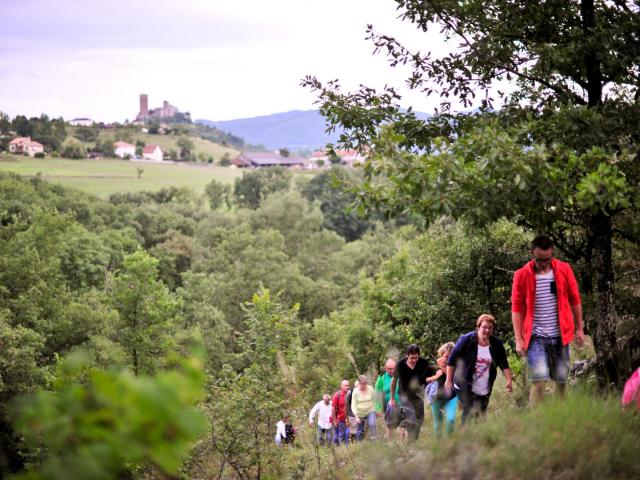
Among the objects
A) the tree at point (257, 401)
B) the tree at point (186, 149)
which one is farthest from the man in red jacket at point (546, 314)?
the tree at point (186, 149)

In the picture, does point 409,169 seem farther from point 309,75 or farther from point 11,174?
point 11,174

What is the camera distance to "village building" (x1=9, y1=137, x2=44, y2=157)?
118688 millimetres

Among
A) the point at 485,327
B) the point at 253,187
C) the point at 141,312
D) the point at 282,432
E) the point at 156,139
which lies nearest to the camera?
the point at 485,327

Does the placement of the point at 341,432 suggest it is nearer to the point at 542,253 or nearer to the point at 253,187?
the point at 542,253

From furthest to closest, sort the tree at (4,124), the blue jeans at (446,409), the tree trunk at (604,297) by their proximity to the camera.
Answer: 1. the tree at (4,124)
2. the blue jeans at (446,409)
3. the tree trunk at (604,297)

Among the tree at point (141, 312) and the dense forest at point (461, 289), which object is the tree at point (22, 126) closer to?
the tree at point (141, 312)

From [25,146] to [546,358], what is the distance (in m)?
128

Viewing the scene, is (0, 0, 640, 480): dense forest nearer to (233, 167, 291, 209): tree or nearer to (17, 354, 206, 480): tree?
(17, 354, 206, 480): tree

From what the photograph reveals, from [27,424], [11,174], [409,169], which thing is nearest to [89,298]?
[409,169]

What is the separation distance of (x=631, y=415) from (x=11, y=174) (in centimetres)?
7579

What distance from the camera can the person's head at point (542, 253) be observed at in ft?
22.9

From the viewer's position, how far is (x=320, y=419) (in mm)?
13023

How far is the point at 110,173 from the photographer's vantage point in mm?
114875

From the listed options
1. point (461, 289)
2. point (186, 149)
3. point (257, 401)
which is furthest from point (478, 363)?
point (186, 149)
